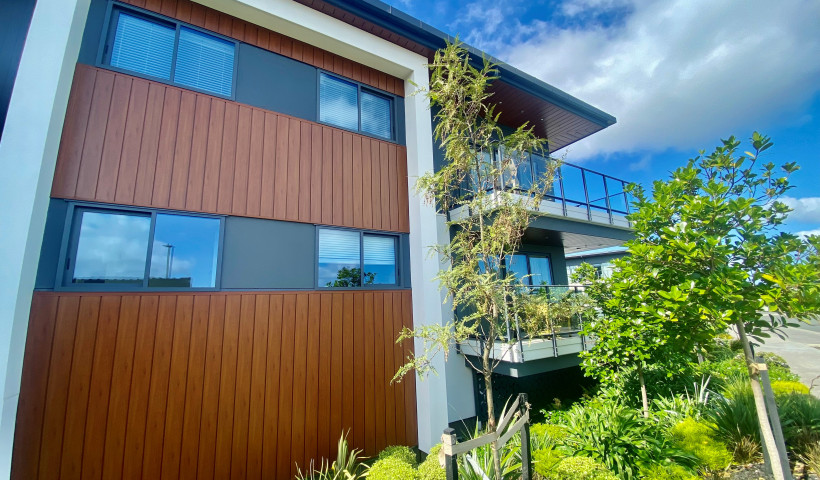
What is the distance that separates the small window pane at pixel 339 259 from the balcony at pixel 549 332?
226cm

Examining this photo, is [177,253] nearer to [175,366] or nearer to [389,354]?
[175,366]

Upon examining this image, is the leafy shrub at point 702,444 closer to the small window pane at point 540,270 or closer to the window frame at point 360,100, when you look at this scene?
the small window pane at point 540,270

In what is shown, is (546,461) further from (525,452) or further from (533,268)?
(533,268)

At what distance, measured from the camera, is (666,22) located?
6.82 meters

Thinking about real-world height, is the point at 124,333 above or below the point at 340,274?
below

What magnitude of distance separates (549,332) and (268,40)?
Result: 7.11m

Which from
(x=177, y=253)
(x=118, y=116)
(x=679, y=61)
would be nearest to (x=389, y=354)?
(x=177, y=253)

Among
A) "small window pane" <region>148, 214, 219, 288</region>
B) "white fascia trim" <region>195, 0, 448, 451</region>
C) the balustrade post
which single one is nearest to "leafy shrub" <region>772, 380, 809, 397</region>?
the balustrade post

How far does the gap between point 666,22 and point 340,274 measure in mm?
8798

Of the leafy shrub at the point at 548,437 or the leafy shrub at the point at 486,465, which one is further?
the leafy shrub at the point at 548,437

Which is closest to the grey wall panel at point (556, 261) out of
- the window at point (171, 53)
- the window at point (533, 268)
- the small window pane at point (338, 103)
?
the window at point (533, 268)

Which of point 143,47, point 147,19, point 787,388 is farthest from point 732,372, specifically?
point 147,19

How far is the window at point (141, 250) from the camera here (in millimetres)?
3727

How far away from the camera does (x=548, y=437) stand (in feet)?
14.9
